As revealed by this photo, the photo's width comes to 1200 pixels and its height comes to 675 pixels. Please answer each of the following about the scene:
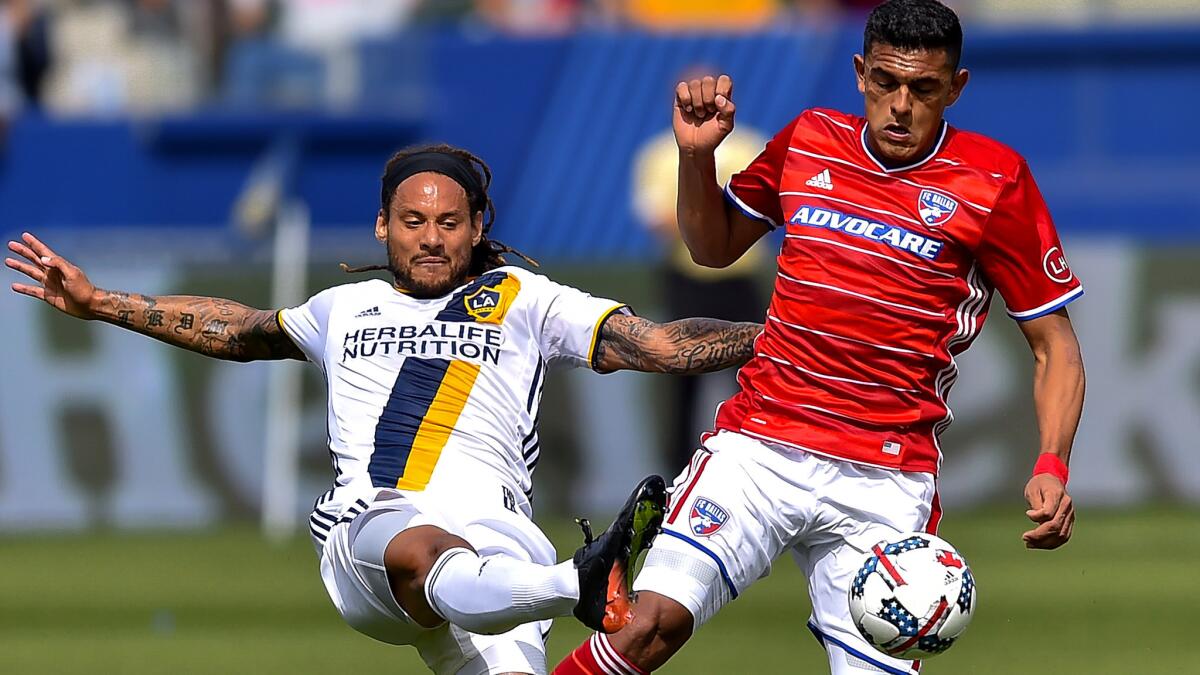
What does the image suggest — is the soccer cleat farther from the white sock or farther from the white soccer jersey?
the white soccer jersey

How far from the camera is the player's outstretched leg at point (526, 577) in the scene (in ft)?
19.6

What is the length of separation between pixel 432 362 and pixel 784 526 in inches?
48.5

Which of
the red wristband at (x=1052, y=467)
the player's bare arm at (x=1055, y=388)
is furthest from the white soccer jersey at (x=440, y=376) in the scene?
the red wristband at (x=1052, y=467)

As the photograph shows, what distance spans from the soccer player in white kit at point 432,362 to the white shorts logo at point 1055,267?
1015 millimetres

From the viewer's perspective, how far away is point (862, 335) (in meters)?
6.76

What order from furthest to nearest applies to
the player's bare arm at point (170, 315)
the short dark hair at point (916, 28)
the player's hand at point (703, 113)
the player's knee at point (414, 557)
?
the player's bare arm at point (170, 315) → the player's hand at point (703, 113) → the short dark hair at point (916, 28) → the player's knee at point (414, 557)

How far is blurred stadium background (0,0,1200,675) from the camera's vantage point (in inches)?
452

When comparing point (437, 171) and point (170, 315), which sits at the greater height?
point (437, 171)

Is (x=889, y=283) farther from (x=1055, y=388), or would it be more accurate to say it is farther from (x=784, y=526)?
(x=784, y=526)

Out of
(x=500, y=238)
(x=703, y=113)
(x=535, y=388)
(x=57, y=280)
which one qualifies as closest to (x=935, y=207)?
(x=703, y=113)

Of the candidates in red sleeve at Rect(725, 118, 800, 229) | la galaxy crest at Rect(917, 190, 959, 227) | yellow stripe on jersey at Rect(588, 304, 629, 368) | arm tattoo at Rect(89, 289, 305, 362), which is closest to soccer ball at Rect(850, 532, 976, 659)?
la galaxy crest at Rect(917, 190, 959, 227)

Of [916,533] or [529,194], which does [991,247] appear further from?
[529,194]

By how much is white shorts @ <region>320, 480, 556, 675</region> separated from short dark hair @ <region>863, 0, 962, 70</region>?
186 cm

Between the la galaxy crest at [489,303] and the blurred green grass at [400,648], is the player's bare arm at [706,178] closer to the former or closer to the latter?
the la galaxy crest at [489,303]
